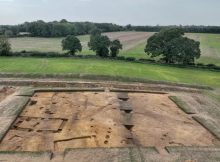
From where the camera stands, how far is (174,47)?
168ft

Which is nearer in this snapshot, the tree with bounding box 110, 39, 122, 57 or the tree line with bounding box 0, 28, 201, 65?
the tree line with bounding box 0, 28, 201, 65

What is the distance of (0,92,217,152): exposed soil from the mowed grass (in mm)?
12815

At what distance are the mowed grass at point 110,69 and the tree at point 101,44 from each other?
4.51 metres

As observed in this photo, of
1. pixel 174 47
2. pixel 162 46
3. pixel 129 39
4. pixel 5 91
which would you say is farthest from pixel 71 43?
pixel 129 39

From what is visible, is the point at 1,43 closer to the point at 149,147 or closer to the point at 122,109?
the point at 122,109

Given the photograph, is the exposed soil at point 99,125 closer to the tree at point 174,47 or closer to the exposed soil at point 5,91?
the exposed soil at point 5,91

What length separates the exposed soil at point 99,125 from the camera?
20.0 meters

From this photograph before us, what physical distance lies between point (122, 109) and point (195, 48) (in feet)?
88.5

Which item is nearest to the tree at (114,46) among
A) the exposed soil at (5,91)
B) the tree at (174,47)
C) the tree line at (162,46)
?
the tree line at (162,46)

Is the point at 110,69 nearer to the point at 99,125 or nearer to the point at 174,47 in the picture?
the point at 174,47

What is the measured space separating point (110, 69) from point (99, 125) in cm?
2337

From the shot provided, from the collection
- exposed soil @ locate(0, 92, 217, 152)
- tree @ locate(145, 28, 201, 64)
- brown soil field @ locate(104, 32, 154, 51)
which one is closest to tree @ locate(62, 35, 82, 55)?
tree @ locate(145, 28, 201, 64)

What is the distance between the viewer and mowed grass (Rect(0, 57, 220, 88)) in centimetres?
4291

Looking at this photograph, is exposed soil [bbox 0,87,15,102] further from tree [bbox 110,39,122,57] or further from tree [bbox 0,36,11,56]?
tree [bbox 110,39,122,57]
